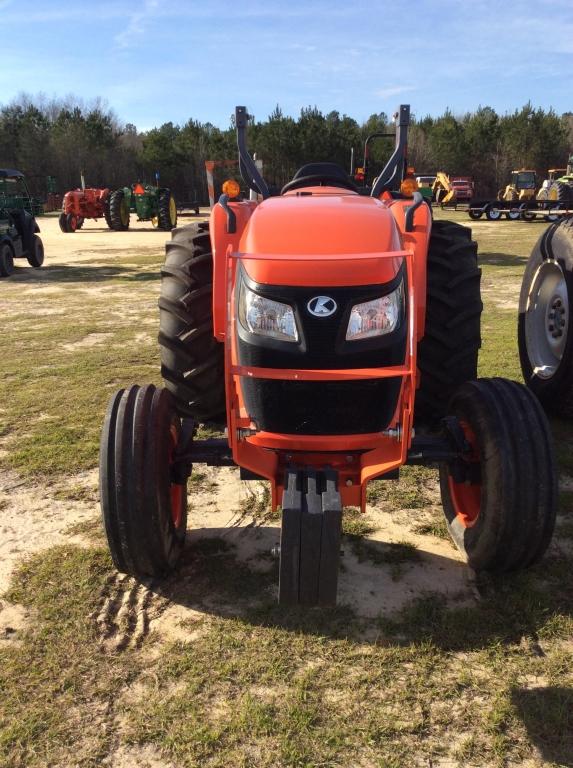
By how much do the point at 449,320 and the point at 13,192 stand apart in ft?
46.4

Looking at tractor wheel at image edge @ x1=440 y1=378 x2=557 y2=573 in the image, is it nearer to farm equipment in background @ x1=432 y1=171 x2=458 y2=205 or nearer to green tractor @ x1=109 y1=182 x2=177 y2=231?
green tractor @ x1=109 y1=182 x2=177 y2=231

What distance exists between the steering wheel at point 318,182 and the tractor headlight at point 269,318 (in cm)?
189

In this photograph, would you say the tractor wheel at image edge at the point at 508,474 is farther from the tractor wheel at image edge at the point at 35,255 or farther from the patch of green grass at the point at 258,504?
the tractor wheel at image edge at the point at 35,255

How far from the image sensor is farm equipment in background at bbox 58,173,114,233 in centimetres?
2211

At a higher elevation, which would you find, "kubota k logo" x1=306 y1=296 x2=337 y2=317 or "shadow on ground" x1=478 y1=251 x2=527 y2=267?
"kubota k logo" x1=306 y1=296 x2=337 y2=317

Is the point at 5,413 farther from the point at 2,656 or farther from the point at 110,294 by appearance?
the point at 110,294

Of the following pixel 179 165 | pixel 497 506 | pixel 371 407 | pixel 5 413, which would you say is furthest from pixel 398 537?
pixel 179 165

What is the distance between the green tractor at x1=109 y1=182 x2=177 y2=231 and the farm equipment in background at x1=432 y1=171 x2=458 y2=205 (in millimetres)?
14435

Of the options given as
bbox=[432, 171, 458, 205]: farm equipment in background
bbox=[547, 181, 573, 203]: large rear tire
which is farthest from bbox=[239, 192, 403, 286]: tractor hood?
bbox=[432, 171, 458, 205]: farm equipment in background

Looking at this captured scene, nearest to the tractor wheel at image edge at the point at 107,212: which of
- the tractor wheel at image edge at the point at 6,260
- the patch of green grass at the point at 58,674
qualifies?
the tractor wheel at image edge at the point at 6,260

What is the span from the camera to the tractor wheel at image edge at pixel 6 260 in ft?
38.7

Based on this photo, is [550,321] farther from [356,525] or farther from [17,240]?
[17,240]

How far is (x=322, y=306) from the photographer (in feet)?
7.21

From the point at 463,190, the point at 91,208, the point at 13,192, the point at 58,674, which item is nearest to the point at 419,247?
the point at 58,674
